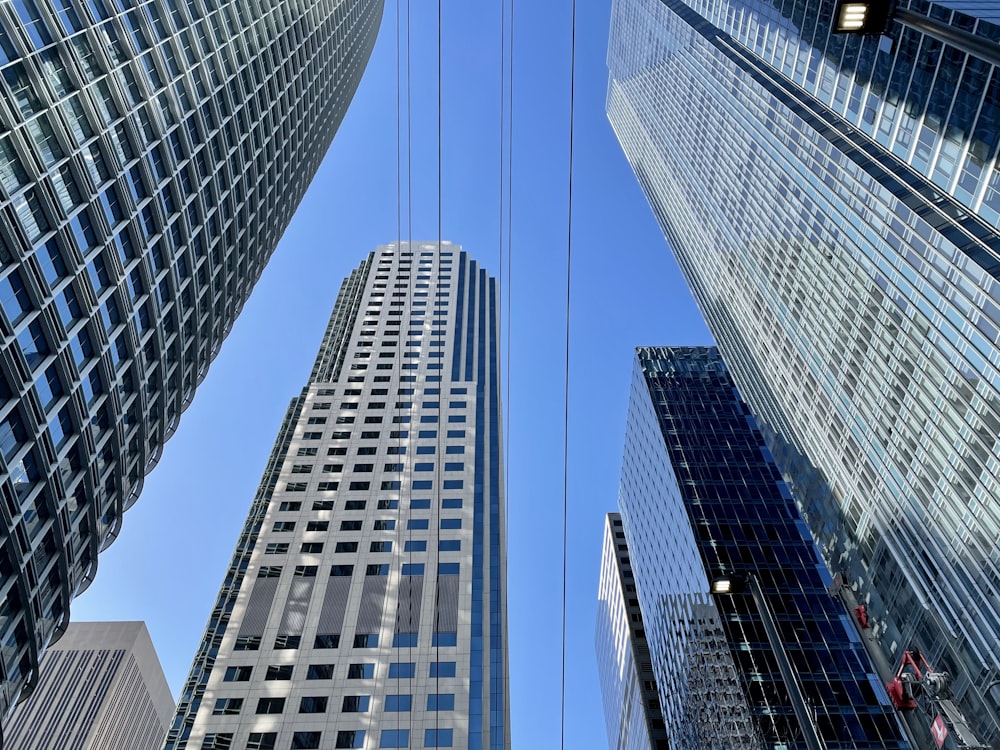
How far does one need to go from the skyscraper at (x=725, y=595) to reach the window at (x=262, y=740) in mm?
38212

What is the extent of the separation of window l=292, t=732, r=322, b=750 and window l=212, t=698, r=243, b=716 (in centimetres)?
631

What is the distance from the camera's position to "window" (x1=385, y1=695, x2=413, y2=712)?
6225cm

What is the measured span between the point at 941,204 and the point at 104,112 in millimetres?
60735

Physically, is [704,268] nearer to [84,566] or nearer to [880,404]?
[880,404]

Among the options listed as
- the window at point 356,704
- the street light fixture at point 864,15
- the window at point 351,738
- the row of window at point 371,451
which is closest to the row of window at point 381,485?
the row of window at point 371,451

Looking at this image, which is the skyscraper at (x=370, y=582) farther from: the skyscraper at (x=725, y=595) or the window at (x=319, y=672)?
the skyscraper at (x=725, y=595)

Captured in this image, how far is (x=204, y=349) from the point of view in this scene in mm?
67500

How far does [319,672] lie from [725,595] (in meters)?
37.3

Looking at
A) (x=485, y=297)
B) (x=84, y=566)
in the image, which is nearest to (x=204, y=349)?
(x=84, y=566)

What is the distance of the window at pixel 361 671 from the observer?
2559 inches

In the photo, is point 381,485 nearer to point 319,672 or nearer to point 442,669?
point 319,672

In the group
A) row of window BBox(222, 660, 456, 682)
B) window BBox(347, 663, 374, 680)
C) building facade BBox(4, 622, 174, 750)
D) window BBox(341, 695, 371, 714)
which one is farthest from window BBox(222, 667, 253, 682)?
building facade BBox(4, 622, 174, 750)

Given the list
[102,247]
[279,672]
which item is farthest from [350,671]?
[102,247]

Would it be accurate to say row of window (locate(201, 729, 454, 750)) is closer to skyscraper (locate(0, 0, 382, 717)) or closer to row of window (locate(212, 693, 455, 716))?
row of window (locate(212, 693, 455, 716))
